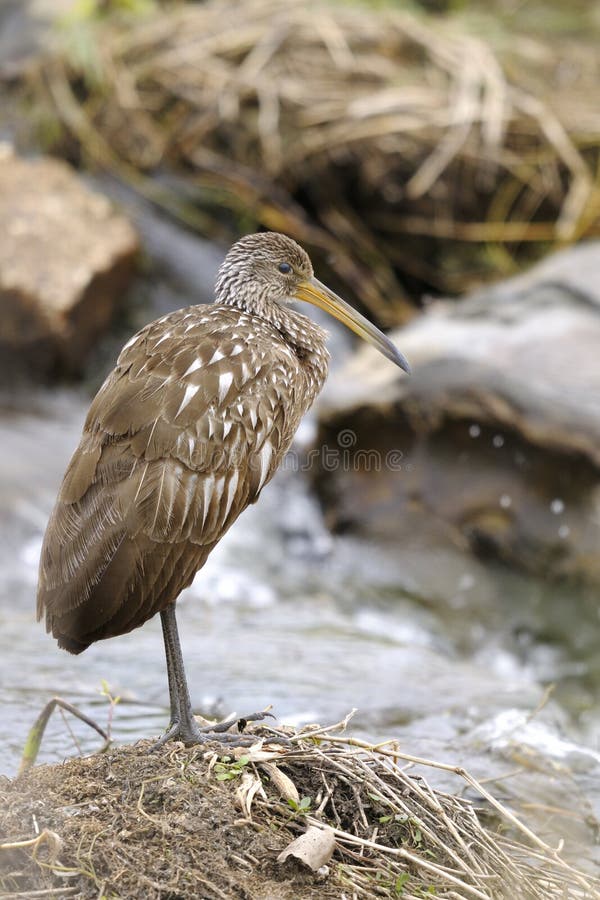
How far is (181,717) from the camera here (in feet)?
13.1

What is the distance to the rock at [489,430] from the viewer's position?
293 inches

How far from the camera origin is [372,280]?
1046 cm

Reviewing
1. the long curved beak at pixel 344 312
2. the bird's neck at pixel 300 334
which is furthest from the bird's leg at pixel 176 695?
the long curved beak at pixel 344 312

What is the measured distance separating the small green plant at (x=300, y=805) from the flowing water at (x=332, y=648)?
1.03m

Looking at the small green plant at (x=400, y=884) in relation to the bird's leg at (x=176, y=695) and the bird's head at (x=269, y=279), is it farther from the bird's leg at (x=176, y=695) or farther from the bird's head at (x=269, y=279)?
the bird's head at (x=269, y=279)

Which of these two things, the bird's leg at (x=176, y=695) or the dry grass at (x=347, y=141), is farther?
the dry grass at (x=347, y=141)

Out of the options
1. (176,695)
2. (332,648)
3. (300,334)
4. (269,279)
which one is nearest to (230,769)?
(176,695)

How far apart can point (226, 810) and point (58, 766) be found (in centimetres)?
66

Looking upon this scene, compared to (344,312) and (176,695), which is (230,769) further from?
(344,312)

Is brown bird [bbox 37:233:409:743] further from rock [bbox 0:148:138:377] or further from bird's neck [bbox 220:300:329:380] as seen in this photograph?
rock [bbox 0:148:138:377]

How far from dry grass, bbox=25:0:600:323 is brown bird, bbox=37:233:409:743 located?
6.20m

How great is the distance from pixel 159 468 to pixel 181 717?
83 centimetres

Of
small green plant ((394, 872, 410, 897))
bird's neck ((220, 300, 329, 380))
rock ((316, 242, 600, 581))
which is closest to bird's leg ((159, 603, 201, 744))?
small green plant ((394, 872, 410, 897))

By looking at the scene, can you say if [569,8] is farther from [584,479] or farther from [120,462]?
[120,462]
